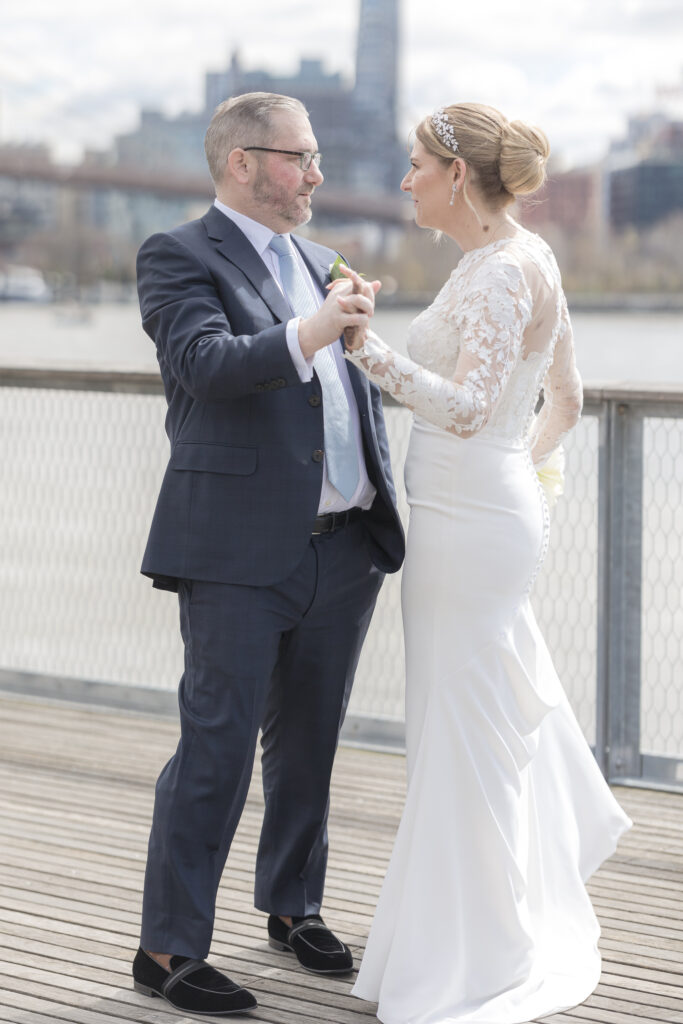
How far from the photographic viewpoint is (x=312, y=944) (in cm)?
233

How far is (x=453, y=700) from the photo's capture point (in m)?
2.14

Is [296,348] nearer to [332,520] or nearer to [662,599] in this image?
[332,520]

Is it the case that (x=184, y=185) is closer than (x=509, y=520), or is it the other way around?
(x=509, y=520)

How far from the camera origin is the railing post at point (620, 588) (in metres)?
3.22

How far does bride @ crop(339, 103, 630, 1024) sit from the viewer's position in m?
2.05

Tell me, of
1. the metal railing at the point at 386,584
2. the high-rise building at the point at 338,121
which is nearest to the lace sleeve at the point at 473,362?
the metal railing at the point at 386,584

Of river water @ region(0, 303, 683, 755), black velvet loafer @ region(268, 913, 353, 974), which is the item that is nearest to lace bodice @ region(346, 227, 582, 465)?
black velvet loafer @ region(268, 913, 353, 974)

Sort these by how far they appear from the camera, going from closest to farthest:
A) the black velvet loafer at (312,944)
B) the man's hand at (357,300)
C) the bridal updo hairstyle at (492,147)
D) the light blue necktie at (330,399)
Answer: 1. the man's hand at (357,300)
2. the bridal updo hairstyle at (492,147)
3. the light blue necktie at (330,399)
4. the black velvet loafer at (312,944)

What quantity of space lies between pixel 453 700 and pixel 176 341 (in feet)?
2.42

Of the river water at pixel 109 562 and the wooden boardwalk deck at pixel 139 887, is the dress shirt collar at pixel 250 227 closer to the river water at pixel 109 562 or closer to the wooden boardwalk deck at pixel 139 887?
the wooden boardwalk deck at pixel 139 887

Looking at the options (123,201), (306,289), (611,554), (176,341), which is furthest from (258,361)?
(123,201)

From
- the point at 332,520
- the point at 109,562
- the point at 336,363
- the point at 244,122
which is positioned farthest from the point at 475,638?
the point at 109,562

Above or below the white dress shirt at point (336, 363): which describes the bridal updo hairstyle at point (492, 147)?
above

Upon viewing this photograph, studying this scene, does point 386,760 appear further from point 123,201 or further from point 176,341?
point 123,201
